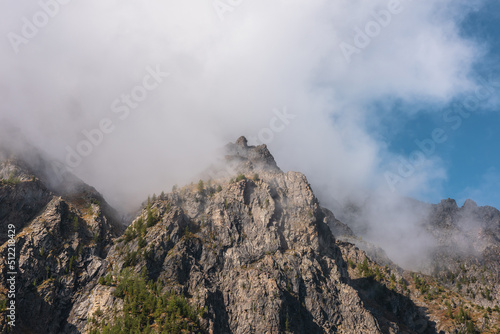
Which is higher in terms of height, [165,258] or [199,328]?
[165,258]

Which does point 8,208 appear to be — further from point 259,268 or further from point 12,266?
point 259,268

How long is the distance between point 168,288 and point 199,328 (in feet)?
93.8

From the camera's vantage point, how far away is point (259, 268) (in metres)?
196

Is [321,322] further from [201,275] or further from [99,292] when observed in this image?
[99,292]

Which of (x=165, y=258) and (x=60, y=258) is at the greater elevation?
(x=165, y=258)

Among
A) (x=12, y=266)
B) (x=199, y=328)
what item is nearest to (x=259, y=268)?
(x=199, y=328)

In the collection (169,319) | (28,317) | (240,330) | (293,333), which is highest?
(293,333)

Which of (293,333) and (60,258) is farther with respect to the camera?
(60,258)

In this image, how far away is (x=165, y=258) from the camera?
624 ft

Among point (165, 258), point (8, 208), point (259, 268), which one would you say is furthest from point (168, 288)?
point (8, 208)

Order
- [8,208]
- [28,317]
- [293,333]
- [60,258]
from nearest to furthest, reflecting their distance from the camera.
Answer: [28,317]
[293,333]
[60,258]
[8,208]

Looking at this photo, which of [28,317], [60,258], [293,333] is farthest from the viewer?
[60,258]

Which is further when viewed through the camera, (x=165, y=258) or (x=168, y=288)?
(x=165, y=258)

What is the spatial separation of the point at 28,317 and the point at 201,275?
8186cm
